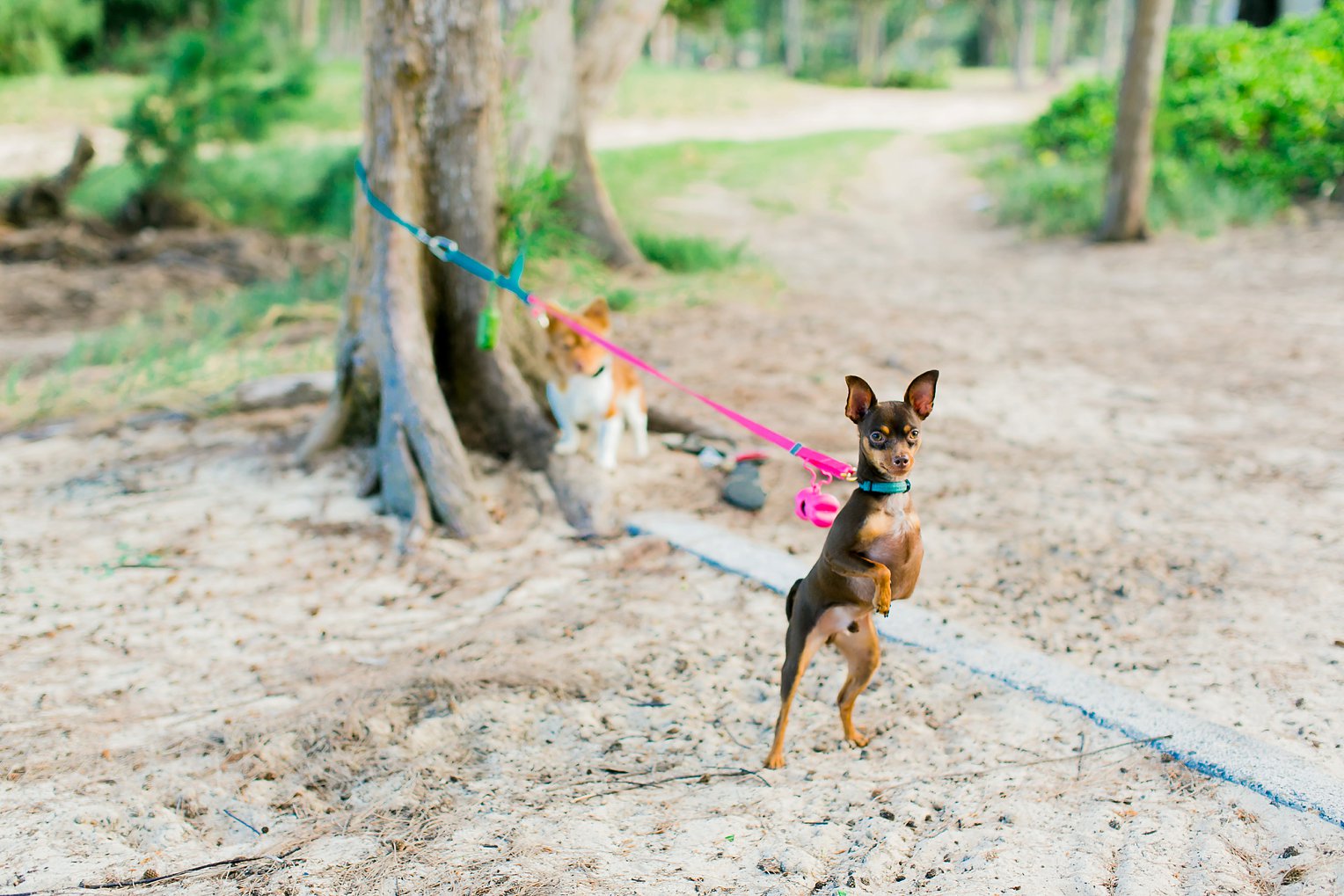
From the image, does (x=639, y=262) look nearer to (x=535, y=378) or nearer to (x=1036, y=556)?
(x=535, y=378)

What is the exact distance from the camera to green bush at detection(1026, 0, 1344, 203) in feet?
36.5

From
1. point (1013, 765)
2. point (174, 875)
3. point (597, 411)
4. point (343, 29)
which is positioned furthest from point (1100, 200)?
point (343, 29)

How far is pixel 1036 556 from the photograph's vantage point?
4.19 m

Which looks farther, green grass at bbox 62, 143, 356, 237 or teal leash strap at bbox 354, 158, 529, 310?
green grass at bbox 62, 143, 356, 237

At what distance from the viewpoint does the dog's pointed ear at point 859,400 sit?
2.44m

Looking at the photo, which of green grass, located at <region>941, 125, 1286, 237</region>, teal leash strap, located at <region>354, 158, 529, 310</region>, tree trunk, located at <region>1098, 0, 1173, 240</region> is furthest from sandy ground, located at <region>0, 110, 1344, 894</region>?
green grass, located at <region>941, 125, 1286, 237</region>

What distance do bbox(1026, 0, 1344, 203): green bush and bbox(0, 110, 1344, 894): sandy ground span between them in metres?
5.86

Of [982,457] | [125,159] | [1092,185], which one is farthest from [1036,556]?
[125,159]

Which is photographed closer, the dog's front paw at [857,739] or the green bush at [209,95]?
the dog's front paw at [857,739]

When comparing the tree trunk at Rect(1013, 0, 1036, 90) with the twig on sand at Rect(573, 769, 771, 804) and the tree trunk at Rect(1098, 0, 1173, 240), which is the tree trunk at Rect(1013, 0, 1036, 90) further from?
the twig on sand at Rect(573, 769, 771, 804)

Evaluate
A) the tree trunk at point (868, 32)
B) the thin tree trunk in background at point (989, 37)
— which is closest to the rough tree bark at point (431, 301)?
the tree trunk at point (868, 32)

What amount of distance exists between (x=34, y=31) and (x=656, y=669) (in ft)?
88.2

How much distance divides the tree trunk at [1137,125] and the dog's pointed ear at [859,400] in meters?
9.31

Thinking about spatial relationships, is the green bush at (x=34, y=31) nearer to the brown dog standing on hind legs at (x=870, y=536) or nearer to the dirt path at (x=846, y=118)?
the dirt path at (x=846, y=118)
